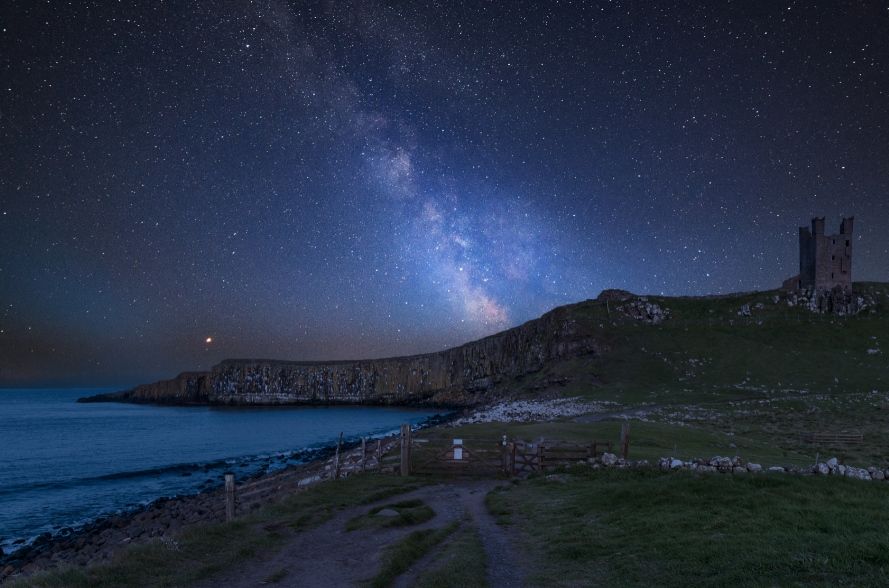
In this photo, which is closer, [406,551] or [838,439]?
[406,551]

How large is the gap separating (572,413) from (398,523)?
5291 centimetres

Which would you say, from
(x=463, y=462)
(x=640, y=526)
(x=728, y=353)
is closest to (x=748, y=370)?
(x=728, y=353)

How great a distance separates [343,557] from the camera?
50.2 feet

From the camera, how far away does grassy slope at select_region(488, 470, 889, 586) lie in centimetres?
1116

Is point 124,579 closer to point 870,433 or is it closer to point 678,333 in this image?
point 870,433

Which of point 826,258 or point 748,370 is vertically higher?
point 826,258

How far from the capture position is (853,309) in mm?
129000

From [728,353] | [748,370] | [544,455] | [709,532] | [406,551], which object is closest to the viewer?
[709,532]

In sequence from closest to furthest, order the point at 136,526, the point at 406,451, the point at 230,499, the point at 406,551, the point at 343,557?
the point at 406,551 → the point at 343,557 → the point at 230,499 → the point at 406,451 → the point at 136,526

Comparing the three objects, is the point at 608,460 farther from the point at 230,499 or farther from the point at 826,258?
the point at 826,258

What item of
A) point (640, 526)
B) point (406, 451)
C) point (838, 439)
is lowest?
point (838, 439)

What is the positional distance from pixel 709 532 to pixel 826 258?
154538 mm

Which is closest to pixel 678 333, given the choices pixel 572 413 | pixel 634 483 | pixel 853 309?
pixel 853 309

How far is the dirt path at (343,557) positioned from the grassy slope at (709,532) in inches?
34.4
